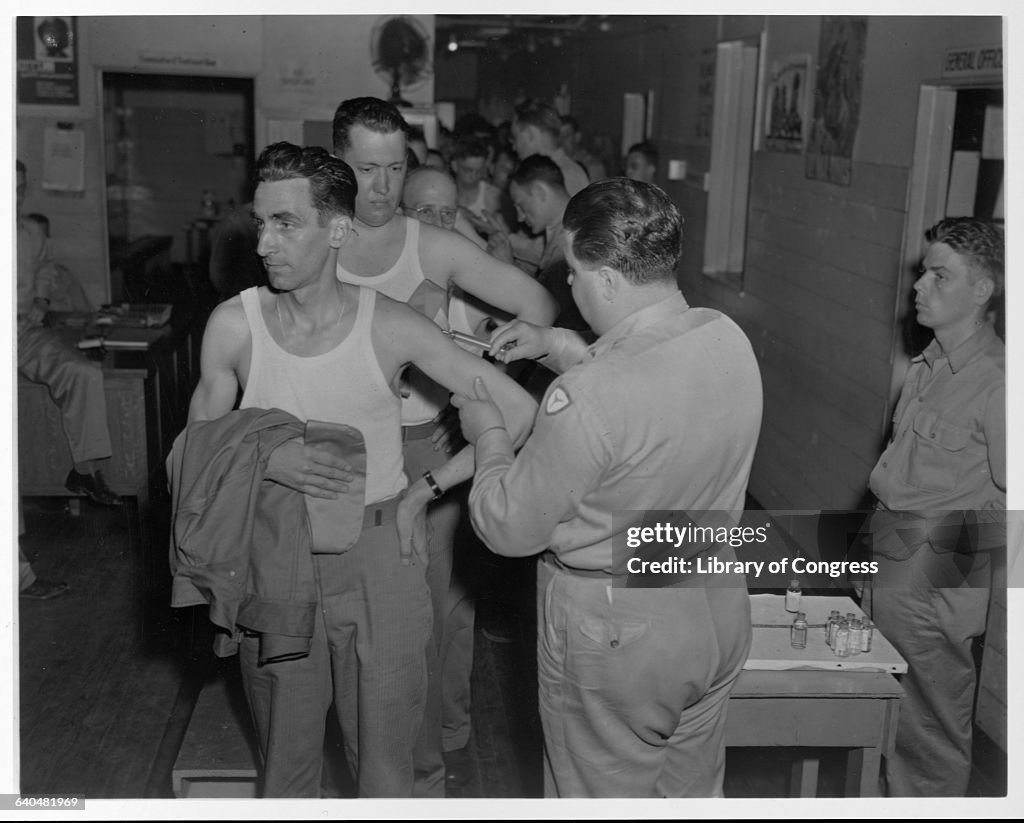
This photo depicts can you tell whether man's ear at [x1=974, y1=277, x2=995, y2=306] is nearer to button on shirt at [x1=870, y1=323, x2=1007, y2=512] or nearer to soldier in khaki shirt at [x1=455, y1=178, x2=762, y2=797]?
button on shirt at [x1=870, y1=323, x2=1007, y2=512]

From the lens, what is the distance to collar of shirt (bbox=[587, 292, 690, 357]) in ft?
5.60

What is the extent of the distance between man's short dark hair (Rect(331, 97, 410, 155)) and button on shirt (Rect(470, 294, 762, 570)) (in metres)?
0.88

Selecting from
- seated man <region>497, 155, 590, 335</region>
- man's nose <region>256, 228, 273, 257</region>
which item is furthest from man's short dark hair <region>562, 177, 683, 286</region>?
seated man <region>497, 155, 590, 335</region>

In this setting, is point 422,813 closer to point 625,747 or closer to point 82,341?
point 625,747

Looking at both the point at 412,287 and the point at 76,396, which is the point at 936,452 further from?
the point at 76,396

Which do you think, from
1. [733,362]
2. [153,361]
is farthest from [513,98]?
[733,362]

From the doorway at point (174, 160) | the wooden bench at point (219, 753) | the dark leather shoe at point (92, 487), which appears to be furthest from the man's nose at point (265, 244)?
the doorway at point (174, 160)

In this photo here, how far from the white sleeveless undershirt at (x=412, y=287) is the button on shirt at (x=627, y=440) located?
0.69 metres

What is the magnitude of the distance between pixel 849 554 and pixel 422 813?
1.41 metres

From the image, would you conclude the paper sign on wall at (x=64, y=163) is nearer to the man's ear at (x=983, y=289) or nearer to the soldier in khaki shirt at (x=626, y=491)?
the soldier in khaki shirt at (x=626, y=491)

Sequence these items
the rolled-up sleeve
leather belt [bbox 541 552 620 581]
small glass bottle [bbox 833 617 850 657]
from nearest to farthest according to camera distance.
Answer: the rolled-up sleeve
leather belt [bbox 541 552 620 581]
small glass bottle [bbox 833 617 850 657]

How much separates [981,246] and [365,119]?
1.45 m

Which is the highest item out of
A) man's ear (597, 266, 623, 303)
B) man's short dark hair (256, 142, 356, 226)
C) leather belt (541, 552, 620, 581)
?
man's short dark hair (256, 142, 356, 226)

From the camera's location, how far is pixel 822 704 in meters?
2.15
